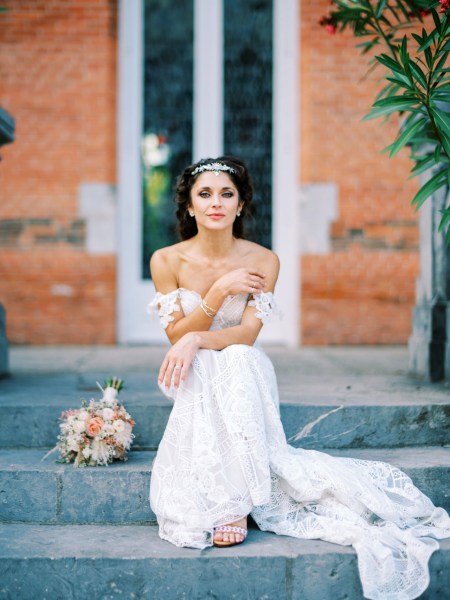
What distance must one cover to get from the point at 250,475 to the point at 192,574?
0.43 meters

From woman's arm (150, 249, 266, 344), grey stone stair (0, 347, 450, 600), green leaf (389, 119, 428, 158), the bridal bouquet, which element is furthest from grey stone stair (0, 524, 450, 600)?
green leaf (389, 119, 428, 158)

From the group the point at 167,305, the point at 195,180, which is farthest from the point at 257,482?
the point at 195,180

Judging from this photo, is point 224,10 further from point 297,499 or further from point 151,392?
point 297,499

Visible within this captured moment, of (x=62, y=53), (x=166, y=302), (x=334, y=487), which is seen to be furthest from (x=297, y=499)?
(x=62, y=53)

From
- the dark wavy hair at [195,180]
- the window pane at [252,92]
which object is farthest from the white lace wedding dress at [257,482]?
the window pane at [252,92]

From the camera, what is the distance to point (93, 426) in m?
3.16

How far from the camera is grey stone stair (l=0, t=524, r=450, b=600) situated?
266 cm

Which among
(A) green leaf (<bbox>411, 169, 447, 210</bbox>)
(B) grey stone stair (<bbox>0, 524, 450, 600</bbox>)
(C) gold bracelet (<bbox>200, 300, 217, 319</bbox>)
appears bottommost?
(B) grey stone stair (<bbox>0, 524, 450, 600</bbox>)

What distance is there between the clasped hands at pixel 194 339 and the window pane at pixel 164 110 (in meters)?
3.58

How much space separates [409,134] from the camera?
131 inches

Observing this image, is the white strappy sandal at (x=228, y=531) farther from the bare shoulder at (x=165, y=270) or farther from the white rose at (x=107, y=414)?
the bare shoulder at (x=165, y=270)

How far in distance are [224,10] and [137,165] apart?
5.52ft

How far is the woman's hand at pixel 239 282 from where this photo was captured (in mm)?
3193

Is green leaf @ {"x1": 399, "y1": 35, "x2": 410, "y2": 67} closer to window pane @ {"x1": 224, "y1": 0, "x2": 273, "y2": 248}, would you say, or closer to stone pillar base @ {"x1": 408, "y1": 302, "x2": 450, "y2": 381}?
stone pillar base @ {"x1": 408, "y1": 302, "x2": 450, "y2": 381}
